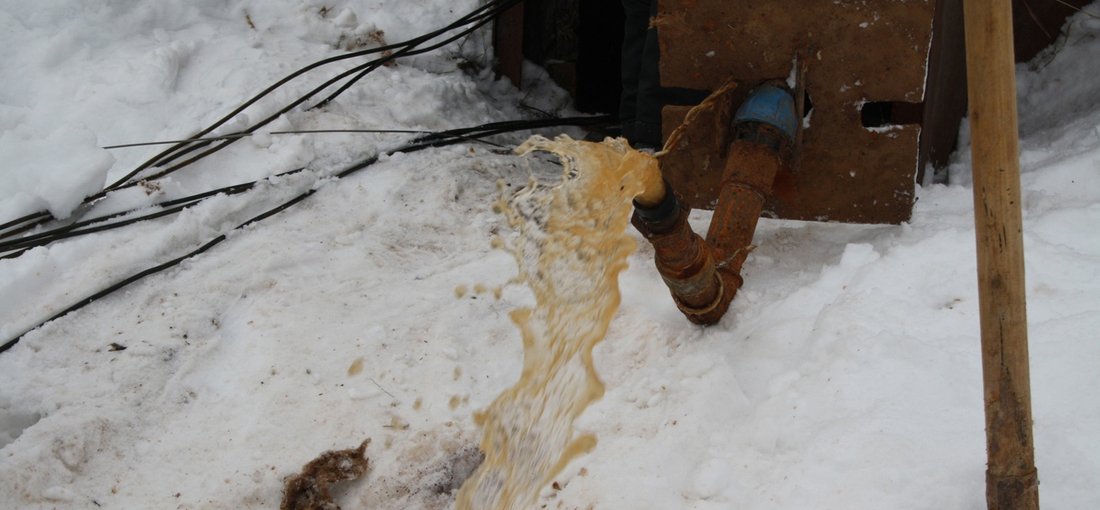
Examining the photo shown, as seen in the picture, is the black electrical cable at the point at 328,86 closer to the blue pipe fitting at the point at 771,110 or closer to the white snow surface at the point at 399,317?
the white snow surface at the point at 399,317

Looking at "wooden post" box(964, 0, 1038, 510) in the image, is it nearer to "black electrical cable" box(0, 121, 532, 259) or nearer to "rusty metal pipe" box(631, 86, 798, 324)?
"rusty metal pipe" box(631, 86, 798, 324)

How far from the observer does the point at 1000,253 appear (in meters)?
1.48

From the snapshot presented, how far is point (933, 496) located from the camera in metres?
1.77

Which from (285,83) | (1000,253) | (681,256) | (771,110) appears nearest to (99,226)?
(285,83)

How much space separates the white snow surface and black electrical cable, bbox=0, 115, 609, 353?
36 millimetres

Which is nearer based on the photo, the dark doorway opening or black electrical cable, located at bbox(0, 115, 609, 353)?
black electrical cable, located at bbox(0, 115, 609, 353)

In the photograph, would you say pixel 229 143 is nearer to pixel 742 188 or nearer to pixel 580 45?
pixel 580 45

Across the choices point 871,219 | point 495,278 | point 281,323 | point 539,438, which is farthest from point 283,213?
point 871,219

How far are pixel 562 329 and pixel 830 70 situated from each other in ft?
3.50

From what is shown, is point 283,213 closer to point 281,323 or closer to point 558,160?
point 281,323

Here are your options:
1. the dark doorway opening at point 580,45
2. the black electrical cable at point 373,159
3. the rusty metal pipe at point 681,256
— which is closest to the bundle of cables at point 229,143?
the black electrical cable at point 373,159

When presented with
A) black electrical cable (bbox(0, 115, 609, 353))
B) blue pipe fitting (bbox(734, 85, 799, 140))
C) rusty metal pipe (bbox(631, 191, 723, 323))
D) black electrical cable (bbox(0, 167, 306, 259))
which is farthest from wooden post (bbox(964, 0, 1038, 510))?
black electrical cable (bbox(0, 167, 306, 259))

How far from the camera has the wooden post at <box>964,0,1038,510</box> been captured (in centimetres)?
142

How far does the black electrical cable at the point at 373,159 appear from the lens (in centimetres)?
295
